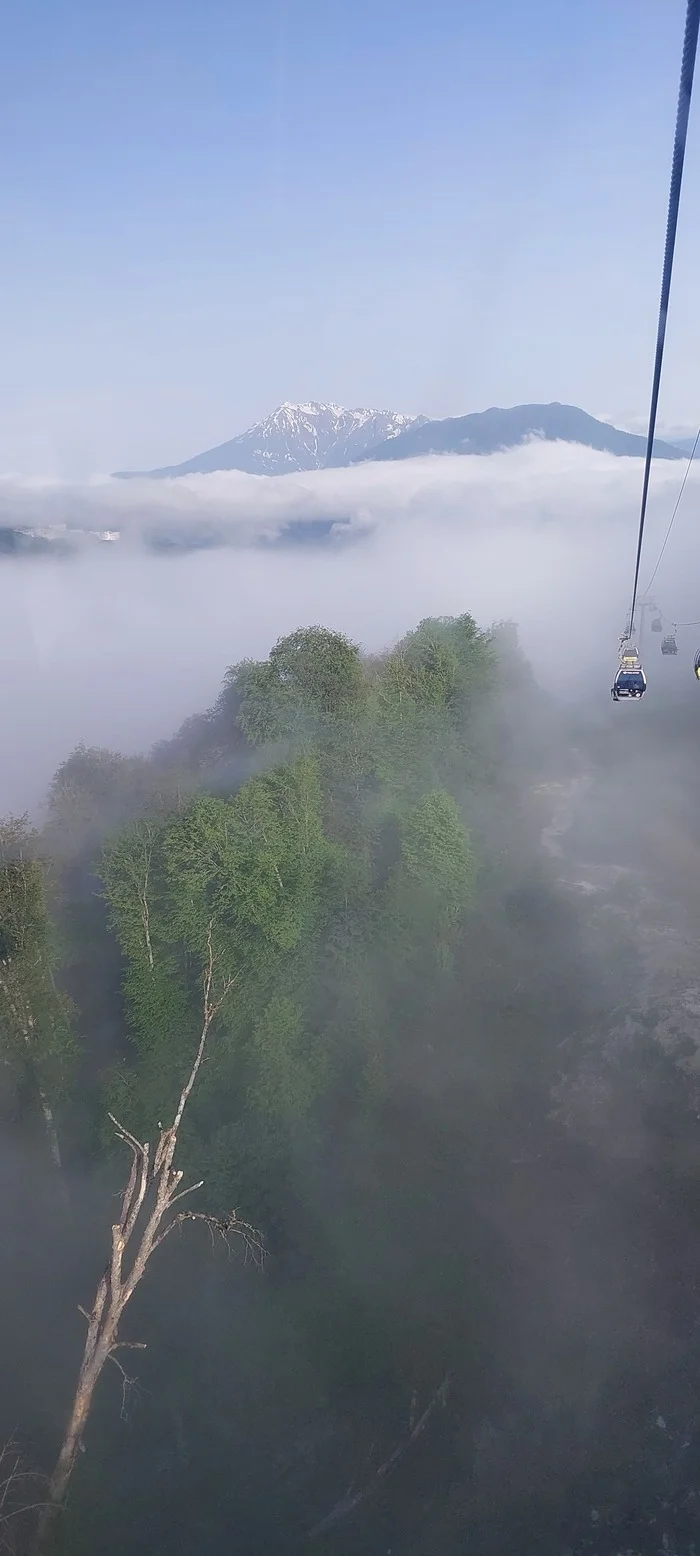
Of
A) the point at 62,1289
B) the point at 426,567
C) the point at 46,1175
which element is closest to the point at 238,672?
the point at 46,1175

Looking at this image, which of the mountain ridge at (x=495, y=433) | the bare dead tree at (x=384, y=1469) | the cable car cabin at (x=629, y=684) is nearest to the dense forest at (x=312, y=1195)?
the bare dead tree at (x=384, y=1469)

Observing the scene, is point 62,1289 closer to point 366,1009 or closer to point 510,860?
point 366,1009

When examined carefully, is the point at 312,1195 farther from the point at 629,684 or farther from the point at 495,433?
the point at 495,433

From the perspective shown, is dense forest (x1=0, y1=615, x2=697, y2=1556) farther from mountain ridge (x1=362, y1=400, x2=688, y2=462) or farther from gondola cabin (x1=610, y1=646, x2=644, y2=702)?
mountain ridge (x1=362, y1=400, x2=688, y2=462)

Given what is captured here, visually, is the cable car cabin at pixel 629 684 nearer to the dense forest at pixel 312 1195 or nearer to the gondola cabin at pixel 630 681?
the gondola cabin at pixel 630 681

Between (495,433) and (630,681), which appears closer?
(630,681)

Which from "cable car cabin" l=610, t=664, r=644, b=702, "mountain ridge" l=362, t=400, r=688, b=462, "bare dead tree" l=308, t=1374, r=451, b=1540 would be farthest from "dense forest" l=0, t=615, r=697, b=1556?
Result: "mountain ridge" l=362, t=400, r=688, b=462

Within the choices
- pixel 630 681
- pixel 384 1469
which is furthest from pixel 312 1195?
pixel 630 681
